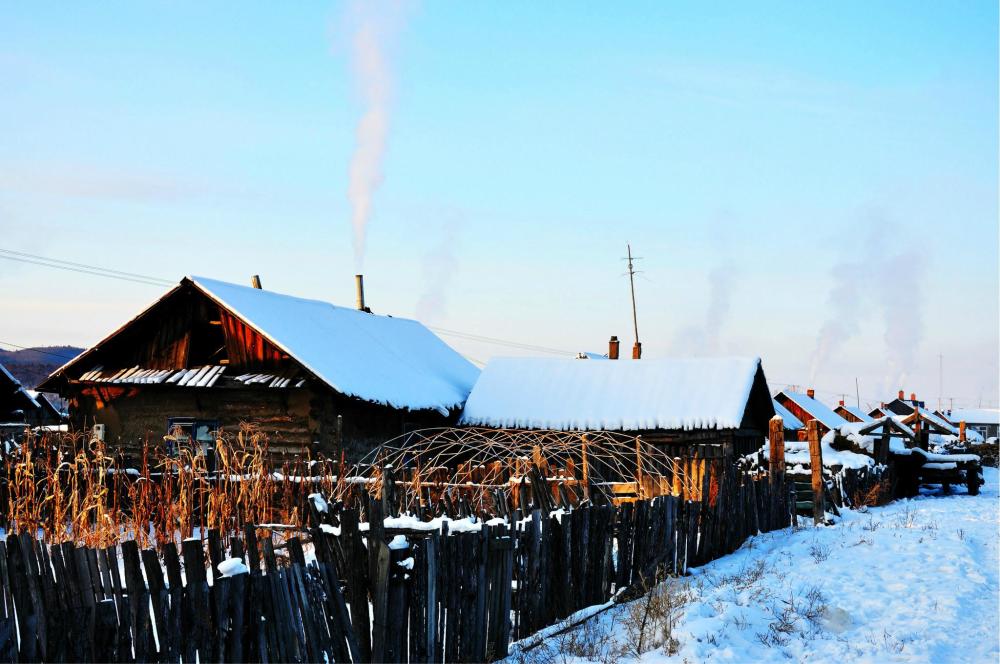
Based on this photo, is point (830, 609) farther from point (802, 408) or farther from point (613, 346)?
point (802, 408)

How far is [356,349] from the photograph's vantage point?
2175 centimetres

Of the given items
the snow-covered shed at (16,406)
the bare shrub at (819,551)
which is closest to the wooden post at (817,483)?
the bare shrub at (819,551)

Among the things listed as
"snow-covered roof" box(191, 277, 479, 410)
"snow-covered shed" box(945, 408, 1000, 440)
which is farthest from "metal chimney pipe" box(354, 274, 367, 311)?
"snow-covered shed" box(945, 408, 1000, 440)

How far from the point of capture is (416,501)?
1015 centimetres

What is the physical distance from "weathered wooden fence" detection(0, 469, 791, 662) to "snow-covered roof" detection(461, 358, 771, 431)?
12548 millimetres

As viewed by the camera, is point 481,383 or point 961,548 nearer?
point 961,548

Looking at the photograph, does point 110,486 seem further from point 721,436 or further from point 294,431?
point 721,436

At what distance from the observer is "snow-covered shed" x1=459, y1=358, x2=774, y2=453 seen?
21327 millimetres

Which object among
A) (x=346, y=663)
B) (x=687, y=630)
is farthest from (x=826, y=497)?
(x=346, y=663)

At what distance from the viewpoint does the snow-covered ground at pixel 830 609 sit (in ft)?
22.8

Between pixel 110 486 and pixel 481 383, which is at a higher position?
pixel 481 383

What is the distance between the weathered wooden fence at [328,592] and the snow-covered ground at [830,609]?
49 cm

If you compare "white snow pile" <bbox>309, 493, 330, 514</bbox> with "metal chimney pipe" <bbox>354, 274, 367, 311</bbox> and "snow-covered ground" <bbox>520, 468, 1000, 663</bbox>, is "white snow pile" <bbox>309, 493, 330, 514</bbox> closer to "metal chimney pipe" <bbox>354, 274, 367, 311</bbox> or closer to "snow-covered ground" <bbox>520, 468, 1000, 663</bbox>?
"snow-covered ground" <bbox>520, 468, 1000, 663</bbox>

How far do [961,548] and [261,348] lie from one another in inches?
524
